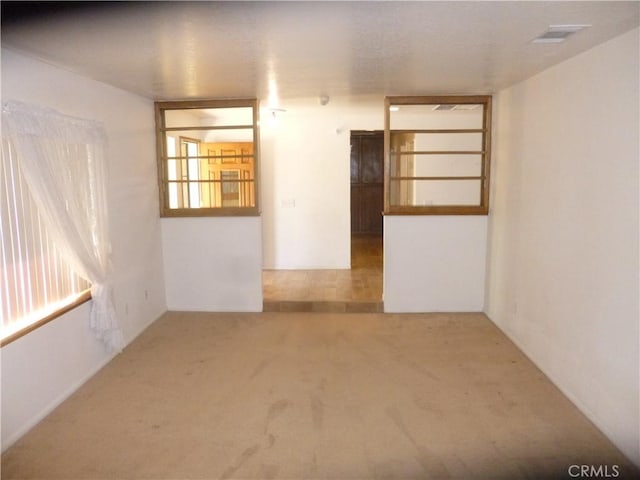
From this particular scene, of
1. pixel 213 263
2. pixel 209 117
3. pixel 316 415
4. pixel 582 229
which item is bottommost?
pixel 316 415

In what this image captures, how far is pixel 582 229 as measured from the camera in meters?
2.95

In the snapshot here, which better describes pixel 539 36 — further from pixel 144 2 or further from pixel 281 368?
pixel 281 368

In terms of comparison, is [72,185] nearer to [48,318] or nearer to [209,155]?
[48,318]

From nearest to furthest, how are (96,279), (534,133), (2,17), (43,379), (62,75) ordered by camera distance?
(2,17) → (43,379) → (62,75) → (96,279) → (534,133)

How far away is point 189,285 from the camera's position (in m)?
5.16

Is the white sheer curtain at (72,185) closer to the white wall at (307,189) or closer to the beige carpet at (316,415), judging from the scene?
the beige carpet at (316,415)

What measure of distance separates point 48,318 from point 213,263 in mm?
2164

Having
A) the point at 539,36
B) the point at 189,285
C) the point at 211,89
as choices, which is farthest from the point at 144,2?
the point at 189,285

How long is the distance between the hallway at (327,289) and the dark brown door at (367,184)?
7.72 feet

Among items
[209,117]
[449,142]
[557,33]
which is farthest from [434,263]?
[209,117]

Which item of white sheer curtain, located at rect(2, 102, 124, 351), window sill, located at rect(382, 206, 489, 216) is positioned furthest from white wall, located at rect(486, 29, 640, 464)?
white sheer curtain, located at rect(2, 102, 124, 351)

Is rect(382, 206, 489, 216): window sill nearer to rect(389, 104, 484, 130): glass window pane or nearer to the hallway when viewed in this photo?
the hallway

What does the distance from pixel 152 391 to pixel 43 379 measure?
2.22ft

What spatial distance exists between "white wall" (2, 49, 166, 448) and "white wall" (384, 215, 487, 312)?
7.86 feet
